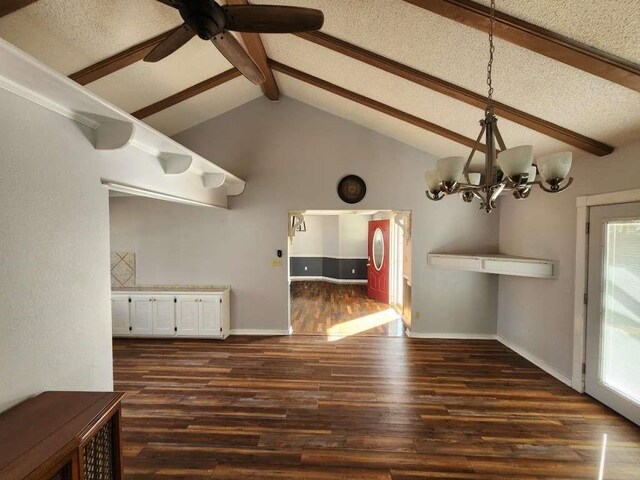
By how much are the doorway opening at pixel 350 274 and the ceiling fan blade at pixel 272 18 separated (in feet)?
11.5

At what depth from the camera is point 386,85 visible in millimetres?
3111

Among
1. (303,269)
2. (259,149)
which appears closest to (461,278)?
(259,149)

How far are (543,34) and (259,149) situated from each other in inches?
145

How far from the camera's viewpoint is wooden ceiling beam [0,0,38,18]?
1.90 meters

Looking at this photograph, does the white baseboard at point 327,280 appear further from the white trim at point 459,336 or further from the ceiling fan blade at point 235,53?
the ceiling fan blade at point 235,53

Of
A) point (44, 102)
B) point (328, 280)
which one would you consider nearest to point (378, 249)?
point (328, 280)

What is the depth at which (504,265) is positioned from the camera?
3.60 metres

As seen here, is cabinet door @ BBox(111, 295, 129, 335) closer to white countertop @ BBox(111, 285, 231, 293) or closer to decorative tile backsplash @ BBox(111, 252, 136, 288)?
white countertop @ BBox(111, 285, 231, 293)

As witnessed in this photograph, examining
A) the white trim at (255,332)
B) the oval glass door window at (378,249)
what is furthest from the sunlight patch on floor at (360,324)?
the oval glass door window at (378,249)

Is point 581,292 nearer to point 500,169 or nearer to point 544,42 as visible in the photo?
point 500,169

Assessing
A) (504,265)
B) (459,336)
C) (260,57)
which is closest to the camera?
(260,57)

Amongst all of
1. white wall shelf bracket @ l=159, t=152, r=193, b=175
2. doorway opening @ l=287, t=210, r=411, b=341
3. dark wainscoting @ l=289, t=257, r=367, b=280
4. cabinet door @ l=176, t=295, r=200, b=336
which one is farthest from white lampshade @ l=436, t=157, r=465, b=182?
dark wainscoting @ l=289, t=257, r=367, b=280

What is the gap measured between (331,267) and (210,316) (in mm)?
5669

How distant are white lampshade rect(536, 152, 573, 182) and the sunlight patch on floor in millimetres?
3580
